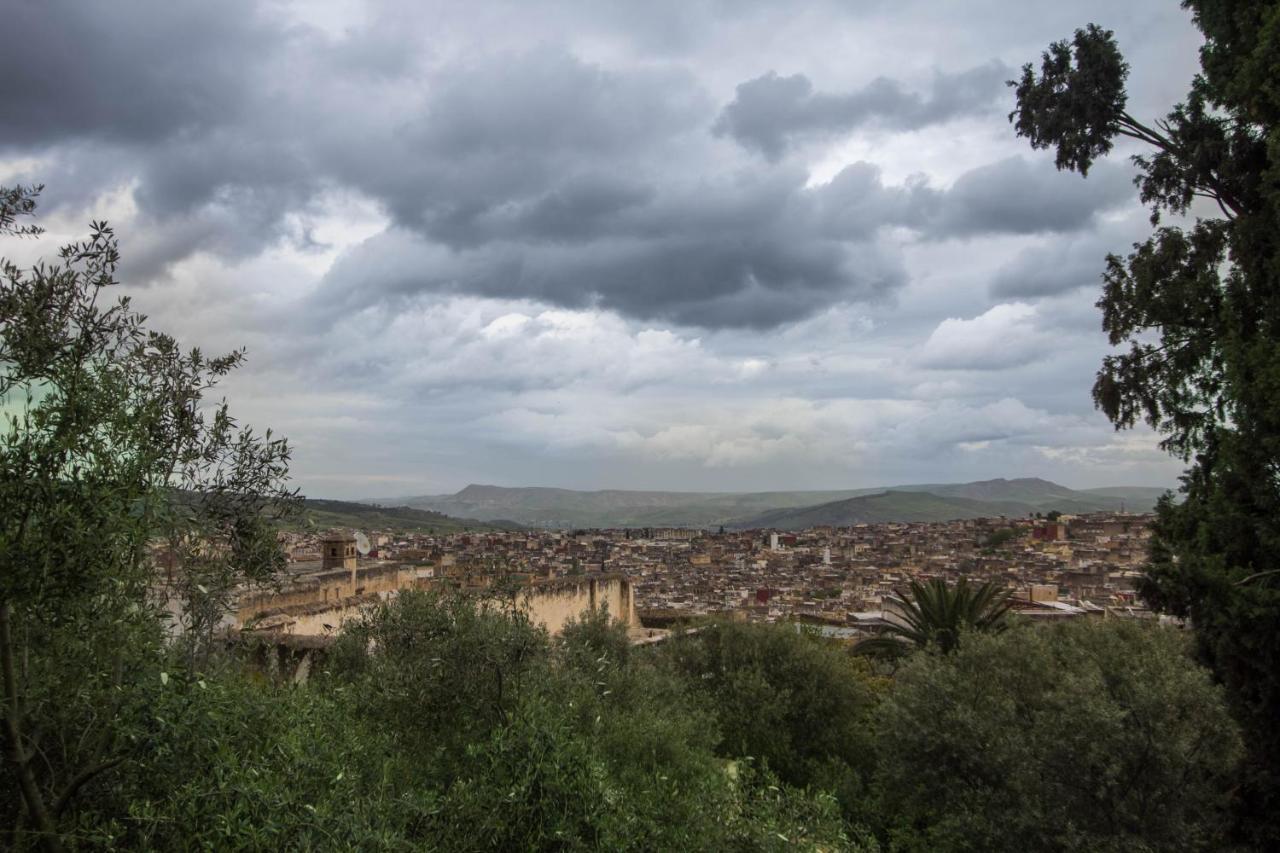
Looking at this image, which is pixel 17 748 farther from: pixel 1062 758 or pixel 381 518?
pixel 381 518

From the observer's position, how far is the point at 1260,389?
9906 mm

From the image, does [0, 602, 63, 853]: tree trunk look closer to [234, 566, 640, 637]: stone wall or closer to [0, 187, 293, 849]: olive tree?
[0, 187, 293, 849]: olive tree

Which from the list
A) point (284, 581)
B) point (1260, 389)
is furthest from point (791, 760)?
point (284, 581)

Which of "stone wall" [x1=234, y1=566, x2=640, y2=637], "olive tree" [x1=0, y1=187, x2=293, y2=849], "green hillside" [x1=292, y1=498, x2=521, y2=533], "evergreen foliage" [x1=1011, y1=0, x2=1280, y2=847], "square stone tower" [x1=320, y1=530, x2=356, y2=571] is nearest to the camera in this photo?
"olive tree" [x1=0, y1=187, x2=293, y2=849]

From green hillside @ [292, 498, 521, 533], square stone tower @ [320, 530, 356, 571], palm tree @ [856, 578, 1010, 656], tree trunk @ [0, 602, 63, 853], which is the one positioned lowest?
green hillside @ [292, 498, 521, 533]

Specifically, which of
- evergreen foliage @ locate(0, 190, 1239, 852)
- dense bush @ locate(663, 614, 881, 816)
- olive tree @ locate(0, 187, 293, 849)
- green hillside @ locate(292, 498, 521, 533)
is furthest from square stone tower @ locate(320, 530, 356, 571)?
green hillside @ locate(292, 498, 521, 533)

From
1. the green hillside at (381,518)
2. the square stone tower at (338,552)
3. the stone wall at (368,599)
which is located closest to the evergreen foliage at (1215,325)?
the stone wall at (368,599)

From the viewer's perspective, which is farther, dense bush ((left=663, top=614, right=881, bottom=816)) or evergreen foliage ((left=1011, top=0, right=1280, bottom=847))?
dense bush ((left=663, top=614, right=881, bottom=816))

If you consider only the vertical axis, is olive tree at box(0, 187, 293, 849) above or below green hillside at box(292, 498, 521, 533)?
above

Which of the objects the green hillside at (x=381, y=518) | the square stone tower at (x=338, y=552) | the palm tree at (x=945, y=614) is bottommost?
the green hillside at (x=381, y=518)

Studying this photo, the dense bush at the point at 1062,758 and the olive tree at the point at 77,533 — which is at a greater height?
the olive tree at the point at 77,533

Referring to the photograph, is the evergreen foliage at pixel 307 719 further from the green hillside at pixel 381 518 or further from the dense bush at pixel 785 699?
the green hillside at pixel 381 518

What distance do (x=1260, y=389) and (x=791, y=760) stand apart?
8795 millimetres

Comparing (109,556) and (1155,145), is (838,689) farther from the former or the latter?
(109,556)
